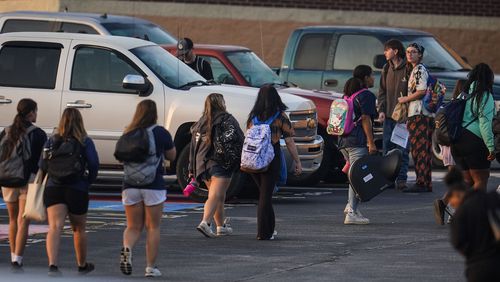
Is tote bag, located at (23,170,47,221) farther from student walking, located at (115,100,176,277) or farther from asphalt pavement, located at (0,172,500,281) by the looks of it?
student walking, located at (115,100,176,277)

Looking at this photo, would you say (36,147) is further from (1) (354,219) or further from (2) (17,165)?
(1) (354,219)

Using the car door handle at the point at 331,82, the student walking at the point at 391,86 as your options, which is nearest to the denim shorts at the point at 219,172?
the student walking at the point at 391,86

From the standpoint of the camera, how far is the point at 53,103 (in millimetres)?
17484

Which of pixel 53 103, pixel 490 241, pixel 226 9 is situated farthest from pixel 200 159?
pixel 226 9

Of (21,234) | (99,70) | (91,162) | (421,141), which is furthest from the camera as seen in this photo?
(421,141)

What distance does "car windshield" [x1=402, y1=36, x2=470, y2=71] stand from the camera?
21.0 m

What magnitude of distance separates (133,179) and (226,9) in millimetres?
19563

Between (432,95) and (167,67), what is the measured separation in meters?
3.23

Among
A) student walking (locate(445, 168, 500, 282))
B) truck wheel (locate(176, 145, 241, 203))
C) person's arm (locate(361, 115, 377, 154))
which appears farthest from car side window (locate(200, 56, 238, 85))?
student walking (locate(445, 168, 500, 282))

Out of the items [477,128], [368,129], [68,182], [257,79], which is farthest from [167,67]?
[68,182]

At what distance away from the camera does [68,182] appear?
38.5 ft

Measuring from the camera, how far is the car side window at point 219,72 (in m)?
19.4

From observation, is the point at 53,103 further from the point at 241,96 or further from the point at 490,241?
the point at 490,241

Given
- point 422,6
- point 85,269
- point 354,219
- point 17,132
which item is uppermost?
point 17,132
